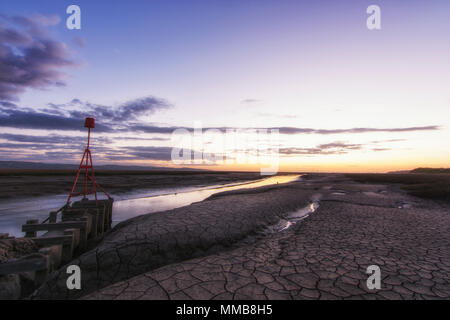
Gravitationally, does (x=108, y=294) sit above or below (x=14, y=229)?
above

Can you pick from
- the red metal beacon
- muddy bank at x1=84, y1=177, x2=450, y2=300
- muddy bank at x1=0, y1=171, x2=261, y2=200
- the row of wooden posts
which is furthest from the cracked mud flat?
muddy bank at x1=0, y1=171, x2=261, y2=200

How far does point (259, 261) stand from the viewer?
14.6 ft

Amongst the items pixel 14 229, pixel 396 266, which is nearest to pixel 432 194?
pixel 396 266

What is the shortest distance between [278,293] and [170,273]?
1.94m

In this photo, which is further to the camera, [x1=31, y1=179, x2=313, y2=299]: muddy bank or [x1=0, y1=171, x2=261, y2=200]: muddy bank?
[x1=0, y1=171, x2=261, y2=200]: muddy bank

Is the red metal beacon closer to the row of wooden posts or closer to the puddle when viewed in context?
the row of wooden posts

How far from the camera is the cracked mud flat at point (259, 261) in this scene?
3312 mm

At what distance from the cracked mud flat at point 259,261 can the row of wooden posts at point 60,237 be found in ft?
1.66

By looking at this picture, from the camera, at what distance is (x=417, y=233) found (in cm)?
652

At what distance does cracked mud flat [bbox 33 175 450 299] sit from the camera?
3.31 meters

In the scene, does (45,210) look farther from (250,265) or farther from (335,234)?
(335,234)

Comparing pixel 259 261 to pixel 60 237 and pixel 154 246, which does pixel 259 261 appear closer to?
pixel 154 246

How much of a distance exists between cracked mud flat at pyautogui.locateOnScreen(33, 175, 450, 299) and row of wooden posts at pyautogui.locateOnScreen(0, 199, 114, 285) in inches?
19.9
